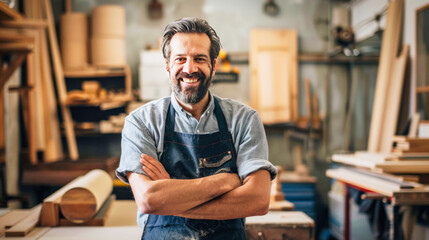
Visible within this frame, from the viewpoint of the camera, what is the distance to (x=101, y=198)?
7.31 ft

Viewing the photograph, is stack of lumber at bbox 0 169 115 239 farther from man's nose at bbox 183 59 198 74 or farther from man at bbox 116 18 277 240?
man's nose at bbox 183 59 198 74

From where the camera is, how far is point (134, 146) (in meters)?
1.63

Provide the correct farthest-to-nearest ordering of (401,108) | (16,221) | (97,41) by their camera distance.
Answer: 1. (97,41)
2. (401,108)
3. (16,221)

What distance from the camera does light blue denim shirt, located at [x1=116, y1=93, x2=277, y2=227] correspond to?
5.36 ft

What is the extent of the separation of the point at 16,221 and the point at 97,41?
320 centimetres

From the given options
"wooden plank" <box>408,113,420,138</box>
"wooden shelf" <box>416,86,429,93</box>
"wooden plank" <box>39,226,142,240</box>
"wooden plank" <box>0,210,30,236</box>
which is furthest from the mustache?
"wooden shelf" <box>416,86,429,93</box>

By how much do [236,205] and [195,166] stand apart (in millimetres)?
282

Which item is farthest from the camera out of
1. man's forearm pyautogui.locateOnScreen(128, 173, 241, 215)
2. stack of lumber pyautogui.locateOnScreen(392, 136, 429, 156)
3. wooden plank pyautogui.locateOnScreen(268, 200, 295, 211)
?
Result: stack of lumber pyautogui.locateOnScreen(392, 136, 429, 156)

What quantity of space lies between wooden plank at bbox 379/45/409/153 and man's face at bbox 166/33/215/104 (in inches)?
114

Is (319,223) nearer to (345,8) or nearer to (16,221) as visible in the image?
(345,8)

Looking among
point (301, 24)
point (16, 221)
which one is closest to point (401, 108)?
point (301, 24)

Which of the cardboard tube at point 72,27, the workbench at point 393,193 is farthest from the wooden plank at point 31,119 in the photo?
the workbench at point 393,193

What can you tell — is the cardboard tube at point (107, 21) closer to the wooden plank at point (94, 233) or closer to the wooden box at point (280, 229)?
the wooden plank at point (94, 233)

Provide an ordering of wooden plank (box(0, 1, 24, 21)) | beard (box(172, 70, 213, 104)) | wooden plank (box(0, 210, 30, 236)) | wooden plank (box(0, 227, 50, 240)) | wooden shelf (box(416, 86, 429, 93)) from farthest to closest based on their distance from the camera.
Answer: wooden shelf (box(416, 86, 429, 93)) < wooden plank (box(0, 1, 24, 21)) < wooden plank (box(0, 210, 30, 236)) < wooden plank (box(0, 227, 50, 240)) < beard (box(172, 70, 213, 104))
